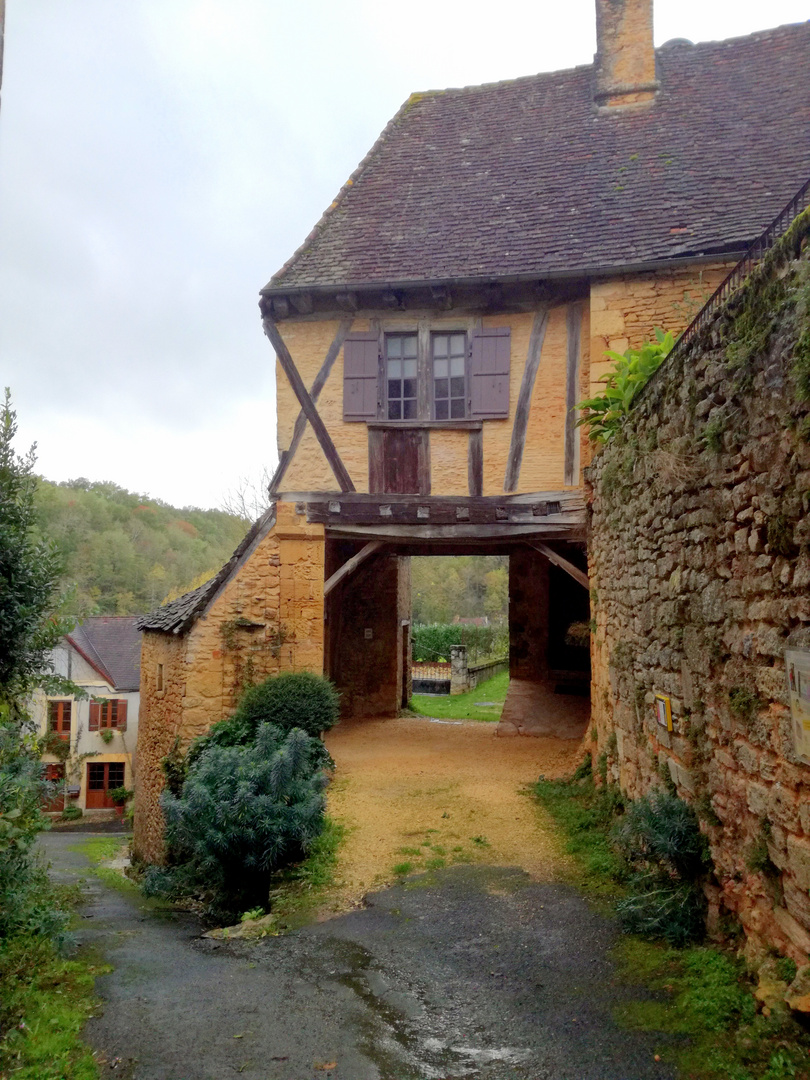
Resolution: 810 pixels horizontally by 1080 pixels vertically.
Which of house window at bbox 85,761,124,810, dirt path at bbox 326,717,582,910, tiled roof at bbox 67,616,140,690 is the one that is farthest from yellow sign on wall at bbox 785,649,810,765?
house window at bbox 85,761,124,810

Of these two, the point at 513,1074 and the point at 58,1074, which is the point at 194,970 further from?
the point at 513,1074

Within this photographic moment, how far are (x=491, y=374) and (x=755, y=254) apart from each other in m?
5.60

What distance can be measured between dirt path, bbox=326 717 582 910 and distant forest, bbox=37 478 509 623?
28.5 metres

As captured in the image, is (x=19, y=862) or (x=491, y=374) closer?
(x=19, y=862)

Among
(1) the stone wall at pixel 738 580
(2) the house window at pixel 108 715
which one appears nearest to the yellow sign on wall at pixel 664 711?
(1) the stone wall at pixel 738 580

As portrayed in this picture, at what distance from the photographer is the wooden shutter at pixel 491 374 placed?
9148 millimetres

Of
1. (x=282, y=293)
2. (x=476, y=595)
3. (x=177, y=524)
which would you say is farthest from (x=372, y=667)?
(x=177, y=524)

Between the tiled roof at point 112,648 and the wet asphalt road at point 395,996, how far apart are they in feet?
70.3

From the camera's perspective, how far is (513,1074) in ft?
10.4

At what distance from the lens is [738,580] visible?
3.66 m

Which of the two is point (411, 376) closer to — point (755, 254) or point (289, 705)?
point (289, 705)

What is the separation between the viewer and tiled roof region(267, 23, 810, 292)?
29.1ft

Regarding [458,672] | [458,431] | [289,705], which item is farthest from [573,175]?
[458,672]

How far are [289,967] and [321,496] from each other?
580 centimetres
